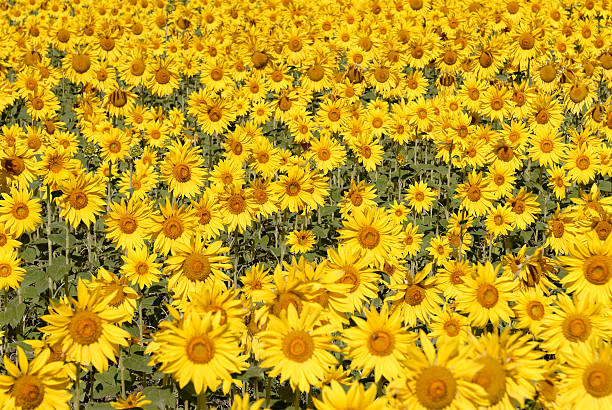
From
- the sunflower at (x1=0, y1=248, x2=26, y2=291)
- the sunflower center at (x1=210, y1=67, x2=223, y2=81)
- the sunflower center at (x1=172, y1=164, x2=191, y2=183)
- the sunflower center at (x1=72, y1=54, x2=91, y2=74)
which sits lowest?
the sunflower at (x1=0, y1=248, x2=26, y2=291)

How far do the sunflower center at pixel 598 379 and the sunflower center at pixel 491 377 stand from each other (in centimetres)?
79

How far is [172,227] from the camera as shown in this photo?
16.5ft

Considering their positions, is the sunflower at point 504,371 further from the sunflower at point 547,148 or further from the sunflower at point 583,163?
the sunflower at point 547,148

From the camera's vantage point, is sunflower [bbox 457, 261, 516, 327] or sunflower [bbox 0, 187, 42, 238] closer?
sunflower [bbox 457, 261, 516, 327]

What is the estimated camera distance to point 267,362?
2992 mm

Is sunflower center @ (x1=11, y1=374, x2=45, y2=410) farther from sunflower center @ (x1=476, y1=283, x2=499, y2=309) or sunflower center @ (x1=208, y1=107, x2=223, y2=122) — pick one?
sunflower center @ (x1=208, y1=107, x2=223, y2=122)

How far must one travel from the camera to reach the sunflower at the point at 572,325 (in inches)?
144

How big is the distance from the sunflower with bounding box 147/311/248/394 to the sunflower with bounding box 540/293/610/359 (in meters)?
2.22

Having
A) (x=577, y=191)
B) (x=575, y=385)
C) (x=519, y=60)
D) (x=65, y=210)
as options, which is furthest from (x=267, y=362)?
(x=519, y=60)

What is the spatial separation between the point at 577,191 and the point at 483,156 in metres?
1.97

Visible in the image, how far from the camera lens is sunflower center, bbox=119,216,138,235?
18.3 ft

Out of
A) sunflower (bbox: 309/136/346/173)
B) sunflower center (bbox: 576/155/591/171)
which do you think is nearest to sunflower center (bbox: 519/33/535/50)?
sunflower center (bbox: 576/155/591/171)

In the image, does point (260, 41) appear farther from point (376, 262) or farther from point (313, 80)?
point (376, 262)

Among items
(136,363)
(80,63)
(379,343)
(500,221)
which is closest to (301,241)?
(500,221)
